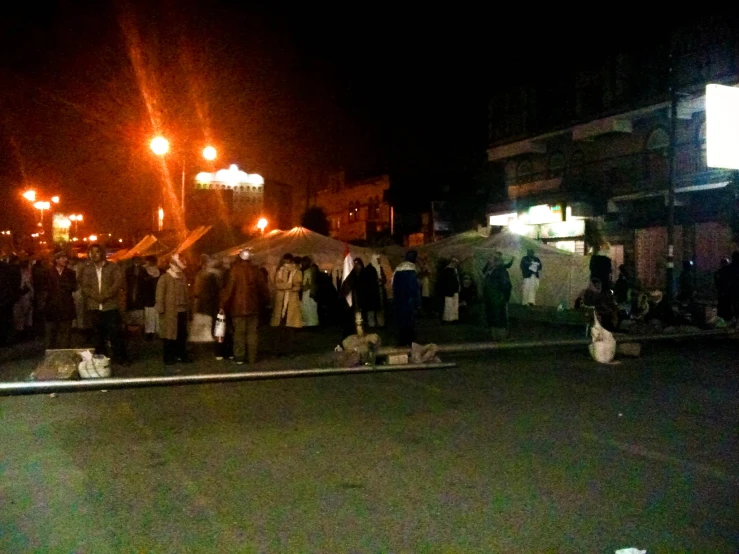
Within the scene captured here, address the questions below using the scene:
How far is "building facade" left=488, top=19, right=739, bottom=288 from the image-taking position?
23.8 metres

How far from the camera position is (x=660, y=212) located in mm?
25672

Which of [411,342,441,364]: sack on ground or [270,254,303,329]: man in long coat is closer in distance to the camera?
[411,342,441,364]: sack on ground

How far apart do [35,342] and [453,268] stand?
31.6 ft

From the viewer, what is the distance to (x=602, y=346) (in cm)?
1203

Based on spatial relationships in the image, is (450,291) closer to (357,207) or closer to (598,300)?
(598,300)

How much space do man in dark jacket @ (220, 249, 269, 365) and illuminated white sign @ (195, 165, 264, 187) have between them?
20736 mm

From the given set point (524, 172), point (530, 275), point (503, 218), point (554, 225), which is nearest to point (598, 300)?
point (530, 275)

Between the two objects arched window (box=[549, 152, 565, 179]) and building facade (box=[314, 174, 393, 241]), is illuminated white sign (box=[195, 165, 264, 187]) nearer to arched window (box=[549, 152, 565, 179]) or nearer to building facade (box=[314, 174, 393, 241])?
building facade (box=[314, 174, 393, 241])

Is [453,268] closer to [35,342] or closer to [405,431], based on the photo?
[35,342]

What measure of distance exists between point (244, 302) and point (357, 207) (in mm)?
41152

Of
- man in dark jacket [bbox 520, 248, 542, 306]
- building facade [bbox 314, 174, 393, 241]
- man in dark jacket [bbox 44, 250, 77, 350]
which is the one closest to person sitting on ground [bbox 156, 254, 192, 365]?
man in dark jacket [bbox 44, 250, 77, 350]

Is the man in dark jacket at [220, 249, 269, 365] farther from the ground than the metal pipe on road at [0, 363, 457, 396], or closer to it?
farther from the ground

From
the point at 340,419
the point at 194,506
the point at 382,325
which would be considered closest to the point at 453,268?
the point at 382,325

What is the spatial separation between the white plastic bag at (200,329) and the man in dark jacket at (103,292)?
1.65 m
